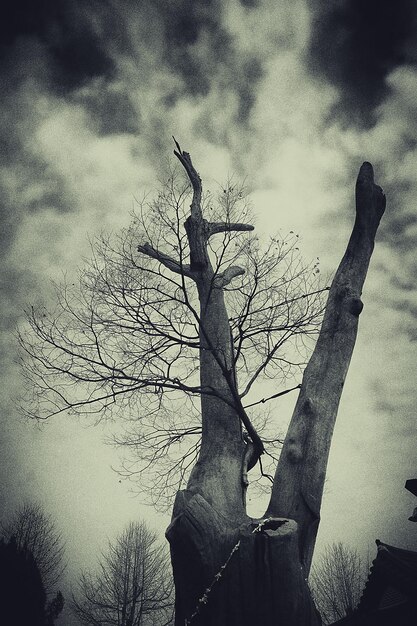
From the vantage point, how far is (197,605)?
1957 mm

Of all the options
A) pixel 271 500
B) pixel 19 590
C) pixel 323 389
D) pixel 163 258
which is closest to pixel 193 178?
pixel 163 258

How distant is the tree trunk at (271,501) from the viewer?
1.79 metres

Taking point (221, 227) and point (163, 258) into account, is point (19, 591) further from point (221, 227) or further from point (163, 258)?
point (221, 227)

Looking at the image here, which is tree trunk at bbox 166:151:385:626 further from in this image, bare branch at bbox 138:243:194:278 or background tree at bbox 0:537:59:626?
background tree at bbox 0:537:59:626

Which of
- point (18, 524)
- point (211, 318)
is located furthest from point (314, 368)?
point (18, 524)

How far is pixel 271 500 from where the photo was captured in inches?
91.0

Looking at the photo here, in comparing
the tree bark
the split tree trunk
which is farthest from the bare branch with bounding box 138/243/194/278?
the tree bark

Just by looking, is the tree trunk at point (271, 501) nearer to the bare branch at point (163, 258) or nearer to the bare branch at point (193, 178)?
the bare branch at point (163, 258)

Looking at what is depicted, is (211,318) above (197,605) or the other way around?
above

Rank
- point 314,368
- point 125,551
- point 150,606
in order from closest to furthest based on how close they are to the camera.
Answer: point 314,368 → point 150,606 → point 125,551

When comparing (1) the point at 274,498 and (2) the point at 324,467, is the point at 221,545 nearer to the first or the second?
(1) the point at 274,498

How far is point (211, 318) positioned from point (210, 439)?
52.3 inches

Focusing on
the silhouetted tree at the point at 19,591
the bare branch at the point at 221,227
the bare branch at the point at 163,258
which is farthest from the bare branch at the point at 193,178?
the silhouetted tree at the point at 19,591

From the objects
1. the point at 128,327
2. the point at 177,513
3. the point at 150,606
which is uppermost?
the point at 128,327
